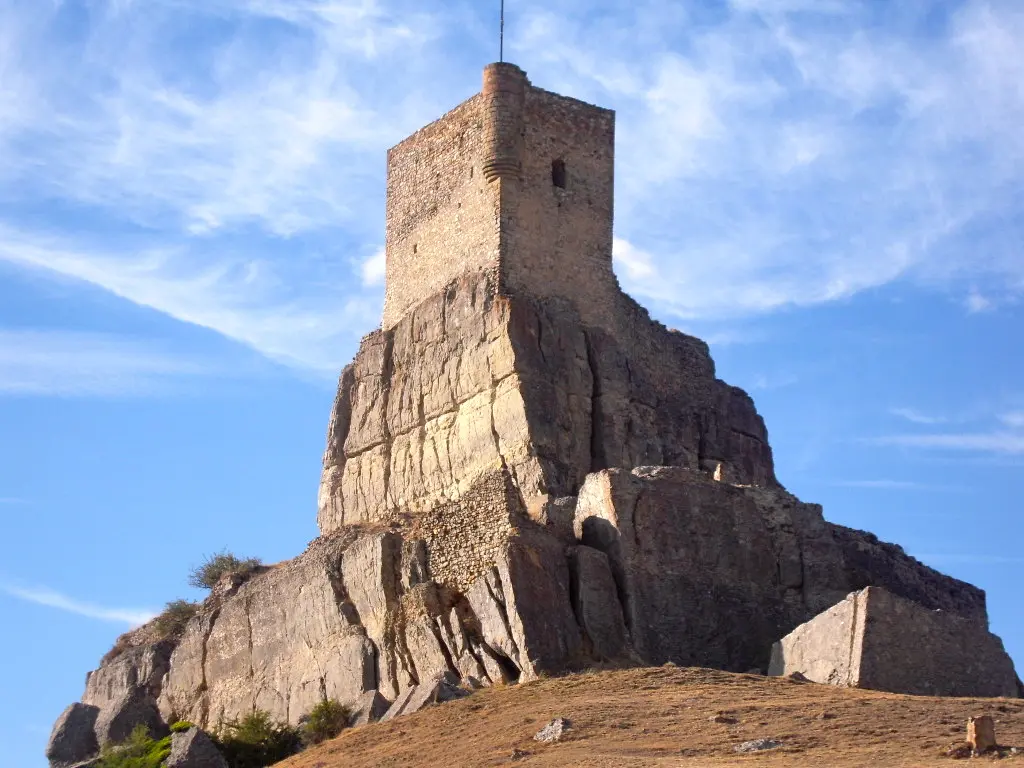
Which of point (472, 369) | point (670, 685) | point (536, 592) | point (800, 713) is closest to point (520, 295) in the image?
point (472, 369)

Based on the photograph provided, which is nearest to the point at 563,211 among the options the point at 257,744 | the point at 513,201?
the point at 513,201

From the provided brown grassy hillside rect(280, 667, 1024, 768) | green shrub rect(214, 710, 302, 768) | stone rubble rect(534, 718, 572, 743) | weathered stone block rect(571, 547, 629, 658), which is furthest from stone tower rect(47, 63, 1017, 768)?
stone rubble rect(534, 718, 572, 743)

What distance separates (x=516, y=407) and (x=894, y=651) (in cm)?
1064

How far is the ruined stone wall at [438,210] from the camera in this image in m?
46.6

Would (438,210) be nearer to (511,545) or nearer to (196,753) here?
(511,545)

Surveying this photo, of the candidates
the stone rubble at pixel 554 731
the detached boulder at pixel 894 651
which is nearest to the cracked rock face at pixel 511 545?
the detached boulder at pixel 894 651

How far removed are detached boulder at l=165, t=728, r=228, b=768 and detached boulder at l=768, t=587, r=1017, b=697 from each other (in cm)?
963

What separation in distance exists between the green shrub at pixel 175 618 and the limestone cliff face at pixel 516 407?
3.78 meters

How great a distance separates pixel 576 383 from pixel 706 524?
551cm

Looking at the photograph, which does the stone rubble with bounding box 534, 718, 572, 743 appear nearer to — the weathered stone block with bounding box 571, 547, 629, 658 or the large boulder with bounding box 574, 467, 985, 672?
the weathered stone block with bounding box 571, 547, 629, 658

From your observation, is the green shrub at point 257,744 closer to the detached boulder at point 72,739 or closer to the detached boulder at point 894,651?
the detached boulder at point 72,739

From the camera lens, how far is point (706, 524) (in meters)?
40.8

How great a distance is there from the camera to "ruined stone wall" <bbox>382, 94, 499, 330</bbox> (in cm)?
4656

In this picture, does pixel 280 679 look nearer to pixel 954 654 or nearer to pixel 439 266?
pixel 439 266
